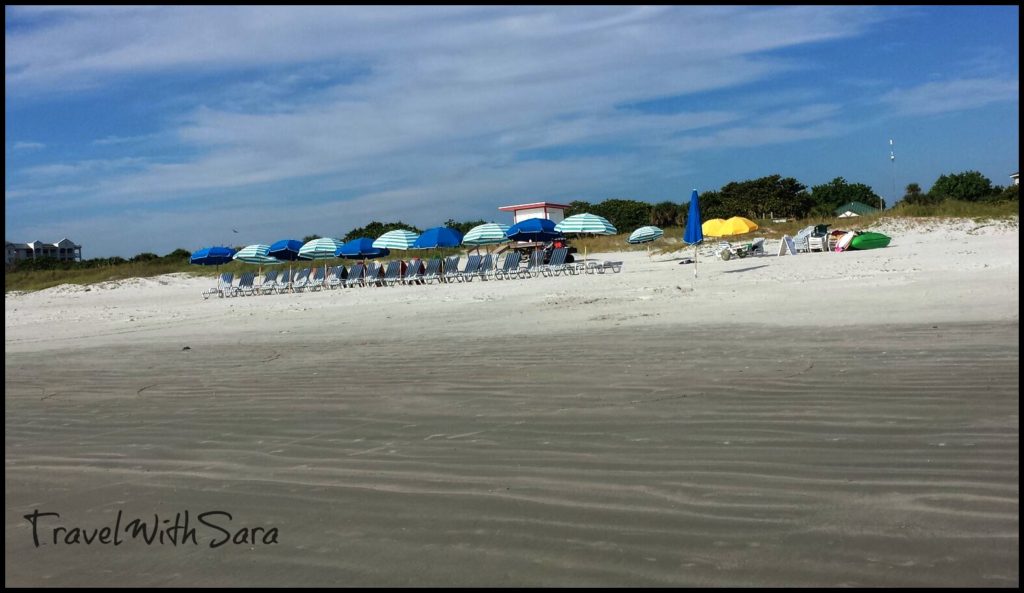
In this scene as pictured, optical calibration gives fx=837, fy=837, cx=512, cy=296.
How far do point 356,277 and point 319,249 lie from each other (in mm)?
3855

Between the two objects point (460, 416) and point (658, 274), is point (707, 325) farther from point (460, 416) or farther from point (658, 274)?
point (658, 274)

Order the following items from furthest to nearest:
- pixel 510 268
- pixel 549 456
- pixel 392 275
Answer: pixel 392 275 < pixel 510 268 < pixel 549 456

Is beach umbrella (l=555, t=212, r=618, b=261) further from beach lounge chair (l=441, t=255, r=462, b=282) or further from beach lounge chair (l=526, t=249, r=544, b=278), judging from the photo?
beach lounge chair (l=441, t=255, r=462, b=282)

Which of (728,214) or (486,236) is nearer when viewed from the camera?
(486,236)

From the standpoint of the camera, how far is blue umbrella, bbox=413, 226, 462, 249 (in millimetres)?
25969

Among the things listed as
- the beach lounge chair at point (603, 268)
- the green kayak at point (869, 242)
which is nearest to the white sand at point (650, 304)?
the green kayak at point (869, 242)

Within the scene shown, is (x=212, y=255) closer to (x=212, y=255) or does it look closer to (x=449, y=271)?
(x=212, y=255)

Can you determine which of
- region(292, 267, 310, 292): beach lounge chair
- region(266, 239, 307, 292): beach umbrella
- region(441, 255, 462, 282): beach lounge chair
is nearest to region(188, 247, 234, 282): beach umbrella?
region(266, 239, 307, 292): beach umbrella

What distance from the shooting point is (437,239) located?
26.0 m

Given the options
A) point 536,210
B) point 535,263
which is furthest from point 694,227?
point 536,210

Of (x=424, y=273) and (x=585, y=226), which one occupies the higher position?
(x=585, y=226)

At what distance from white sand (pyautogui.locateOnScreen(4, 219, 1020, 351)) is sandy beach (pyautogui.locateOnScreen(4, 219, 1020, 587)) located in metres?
0.27

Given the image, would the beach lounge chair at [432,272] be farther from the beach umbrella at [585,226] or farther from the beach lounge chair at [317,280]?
the beach umbrella at [585,226]

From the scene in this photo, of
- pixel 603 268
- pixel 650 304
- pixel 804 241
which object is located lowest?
pixel 650 304
